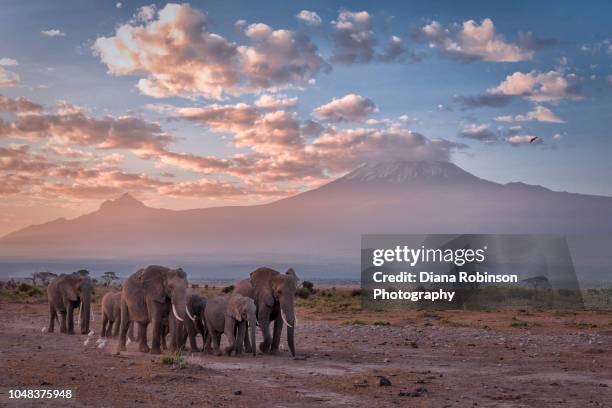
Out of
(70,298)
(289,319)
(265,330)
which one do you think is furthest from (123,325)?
(70,298)

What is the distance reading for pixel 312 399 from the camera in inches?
604

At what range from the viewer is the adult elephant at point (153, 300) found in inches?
880

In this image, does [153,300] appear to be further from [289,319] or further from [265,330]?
[289,319]

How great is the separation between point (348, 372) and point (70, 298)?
15.1 meters

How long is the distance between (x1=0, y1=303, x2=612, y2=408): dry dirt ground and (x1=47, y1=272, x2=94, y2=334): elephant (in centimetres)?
110

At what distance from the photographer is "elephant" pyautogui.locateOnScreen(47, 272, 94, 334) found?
2975 cm

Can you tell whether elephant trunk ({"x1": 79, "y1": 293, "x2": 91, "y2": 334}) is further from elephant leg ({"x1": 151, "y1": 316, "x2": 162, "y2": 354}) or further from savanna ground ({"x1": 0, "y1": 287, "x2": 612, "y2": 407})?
elephant leg ({"x1": 151, "y1": 316, "x2": 162, "y2": 354})

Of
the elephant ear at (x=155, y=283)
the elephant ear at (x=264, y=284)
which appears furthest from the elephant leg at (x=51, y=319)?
the elephant ear at (x=264, y=284)

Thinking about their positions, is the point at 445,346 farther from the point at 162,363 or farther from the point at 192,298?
the point at 162,363

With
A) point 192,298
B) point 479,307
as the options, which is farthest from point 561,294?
point 192,298

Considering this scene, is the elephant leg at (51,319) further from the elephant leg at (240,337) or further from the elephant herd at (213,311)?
the elephant leg at (240,337)

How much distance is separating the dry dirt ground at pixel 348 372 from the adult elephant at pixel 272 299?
91cm

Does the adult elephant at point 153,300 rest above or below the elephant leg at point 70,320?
above

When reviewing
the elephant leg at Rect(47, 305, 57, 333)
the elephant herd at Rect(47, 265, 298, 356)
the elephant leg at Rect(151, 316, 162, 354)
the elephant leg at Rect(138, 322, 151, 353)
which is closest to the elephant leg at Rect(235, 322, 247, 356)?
the elephant herd at Rect(47, 265, 298, 356)
